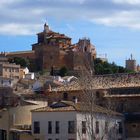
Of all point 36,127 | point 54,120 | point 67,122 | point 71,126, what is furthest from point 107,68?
point 71,126

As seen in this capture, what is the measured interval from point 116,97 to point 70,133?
12.7 meters

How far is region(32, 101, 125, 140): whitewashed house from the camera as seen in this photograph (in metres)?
51.8

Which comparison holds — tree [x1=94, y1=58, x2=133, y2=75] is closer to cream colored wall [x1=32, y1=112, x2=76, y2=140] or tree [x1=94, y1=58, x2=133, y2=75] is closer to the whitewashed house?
the whitewashed house

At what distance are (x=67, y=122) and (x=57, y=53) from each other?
9675cm

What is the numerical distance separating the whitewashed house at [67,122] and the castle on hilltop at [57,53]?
86.4 metres

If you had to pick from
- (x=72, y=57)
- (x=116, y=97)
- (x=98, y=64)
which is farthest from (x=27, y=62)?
(x=116, y=97)

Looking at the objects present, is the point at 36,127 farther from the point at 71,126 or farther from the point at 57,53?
the point at 57,53

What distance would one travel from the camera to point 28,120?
58.1m

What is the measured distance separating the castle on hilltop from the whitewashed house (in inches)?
3400

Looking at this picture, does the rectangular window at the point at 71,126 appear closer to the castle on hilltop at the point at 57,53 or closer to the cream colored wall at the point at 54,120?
the cream colored wall at the point at 54,120

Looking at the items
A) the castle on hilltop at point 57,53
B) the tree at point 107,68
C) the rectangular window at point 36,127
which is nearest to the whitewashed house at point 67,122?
the rectangular window at point 36,127

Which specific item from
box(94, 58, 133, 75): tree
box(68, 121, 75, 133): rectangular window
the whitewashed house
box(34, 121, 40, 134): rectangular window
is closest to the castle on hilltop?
box(94, 58, 133, 75): tree

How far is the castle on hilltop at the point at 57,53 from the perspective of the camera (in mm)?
145000

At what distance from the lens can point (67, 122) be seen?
2058 inches
